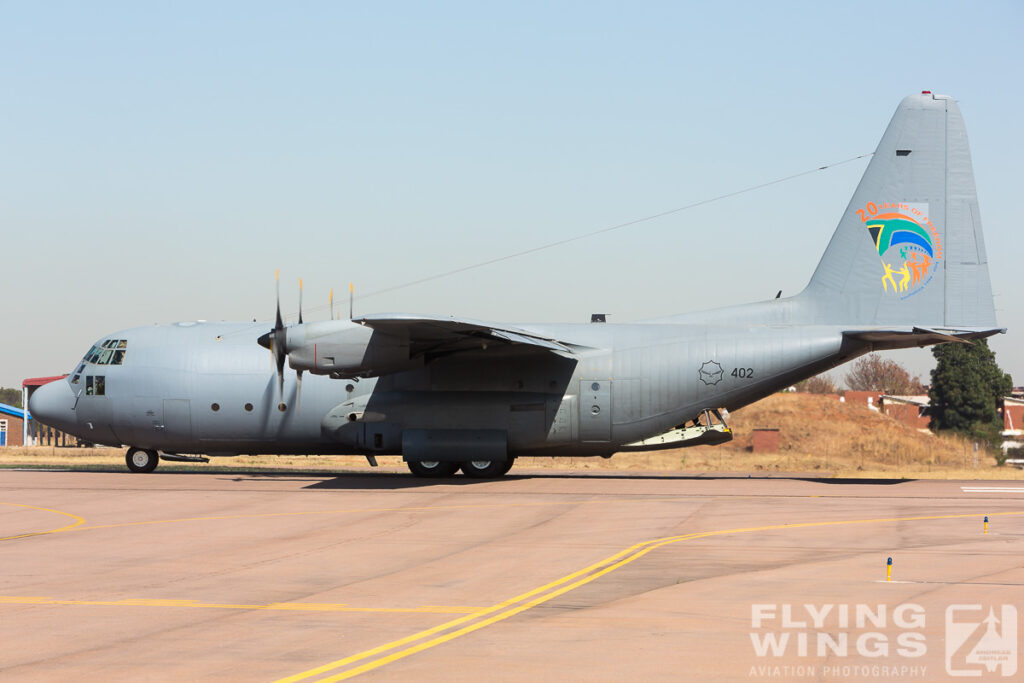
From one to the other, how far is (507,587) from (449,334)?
13.6 metres

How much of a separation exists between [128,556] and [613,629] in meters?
8.77

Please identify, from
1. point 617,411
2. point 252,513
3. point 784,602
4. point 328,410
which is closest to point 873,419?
point 617,411

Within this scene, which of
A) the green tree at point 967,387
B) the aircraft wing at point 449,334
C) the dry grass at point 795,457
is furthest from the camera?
the green tree at point 967,387

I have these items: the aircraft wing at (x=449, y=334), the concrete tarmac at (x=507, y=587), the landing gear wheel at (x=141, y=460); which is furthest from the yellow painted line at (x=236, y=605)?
the landing gear wheel at (x=141, y=460)

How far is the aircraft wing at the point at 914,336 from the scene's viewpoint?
26906mm

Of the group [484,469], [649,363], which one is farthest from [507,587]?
[484,469]

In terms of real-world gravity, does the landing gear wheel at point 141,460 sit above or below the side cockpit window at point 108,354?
below

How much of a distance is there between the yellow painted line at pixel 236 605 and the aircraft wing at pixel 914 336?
1905 cm

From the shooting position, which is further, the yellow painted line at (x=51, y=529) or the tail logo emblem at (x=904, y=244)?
the tail logo emblem at (x=904, y=244)

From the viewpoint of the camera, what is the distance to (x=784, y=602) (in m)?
11.8

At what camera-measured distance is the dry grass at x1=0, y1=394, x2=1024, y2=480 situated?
125 feet

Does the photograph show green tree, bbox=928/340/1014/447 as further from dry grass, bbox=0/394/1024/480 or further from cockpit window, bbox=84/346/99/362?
cockpit window, bbox=84/346/99/362

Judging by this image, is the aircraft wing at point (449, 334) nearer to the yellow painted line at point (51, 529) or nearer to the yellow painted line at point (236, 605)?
the yellow painted line at point (51, 529)

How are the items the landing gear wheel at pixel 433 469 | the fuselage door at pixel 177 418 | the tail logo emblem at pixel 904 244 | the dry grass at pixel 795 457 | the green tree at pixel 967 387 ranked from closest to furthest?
the tail logo emblem at pixel 904 244, the landing gear wheel at pixel 433 469, the fuselage door at pixel 177 418, the dry grass at pixel 795 457, the green tree at pixel 967 387
